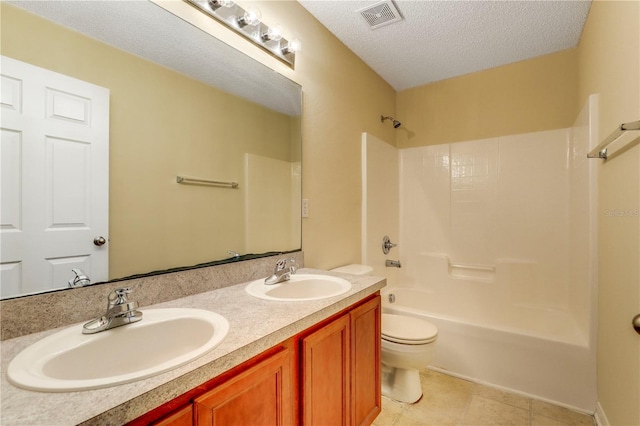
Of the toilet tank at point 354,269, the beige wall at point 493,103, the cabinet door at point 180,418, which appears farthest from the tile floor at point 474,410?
the beige wall at point 493,103

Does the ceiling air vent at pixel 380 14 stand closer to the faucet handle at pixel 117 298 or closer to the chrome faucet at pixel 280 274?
the chrome faucet at pixel 280 274

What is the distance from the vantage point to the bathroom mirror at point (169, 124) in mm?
906

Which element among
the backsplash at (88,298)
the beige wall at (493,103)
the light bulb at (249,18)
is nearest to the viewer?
the backsplash at (88,298)

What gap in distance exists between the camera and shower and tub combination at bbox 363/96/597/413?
1.84 m

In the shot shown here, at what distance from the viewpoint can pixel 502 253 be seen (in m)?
2.55

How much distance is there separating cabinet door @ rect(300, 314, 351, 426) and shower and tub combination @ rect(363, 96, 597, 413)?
1.21 metres

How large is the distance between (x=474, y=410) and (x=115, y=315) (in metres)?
1.98

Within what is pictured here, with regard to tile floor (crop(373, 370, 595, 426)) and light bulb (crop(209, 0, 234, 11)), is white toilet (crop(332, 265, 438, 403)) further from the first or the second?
light bulb (crop(209, 0, 234, 11))

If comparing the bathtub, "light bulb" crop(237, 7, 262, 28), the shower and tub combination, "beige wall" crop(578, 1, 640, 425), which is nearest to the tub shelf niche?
the shower and tub combination

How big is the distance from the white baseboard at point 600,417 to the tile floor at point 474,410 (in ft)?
0.12

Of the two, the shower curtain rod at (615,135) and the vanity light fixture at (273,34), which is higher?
the vanity light fixture at (273,34)

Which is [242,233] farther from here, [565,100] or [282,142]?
[565,100]

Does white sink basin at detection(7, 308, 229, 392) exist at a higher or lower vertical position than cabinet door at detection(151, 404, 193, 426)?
higher

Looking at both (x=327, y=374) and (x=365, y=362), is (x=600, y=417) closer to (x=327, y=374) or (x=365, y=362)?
(x=365, y=362)
